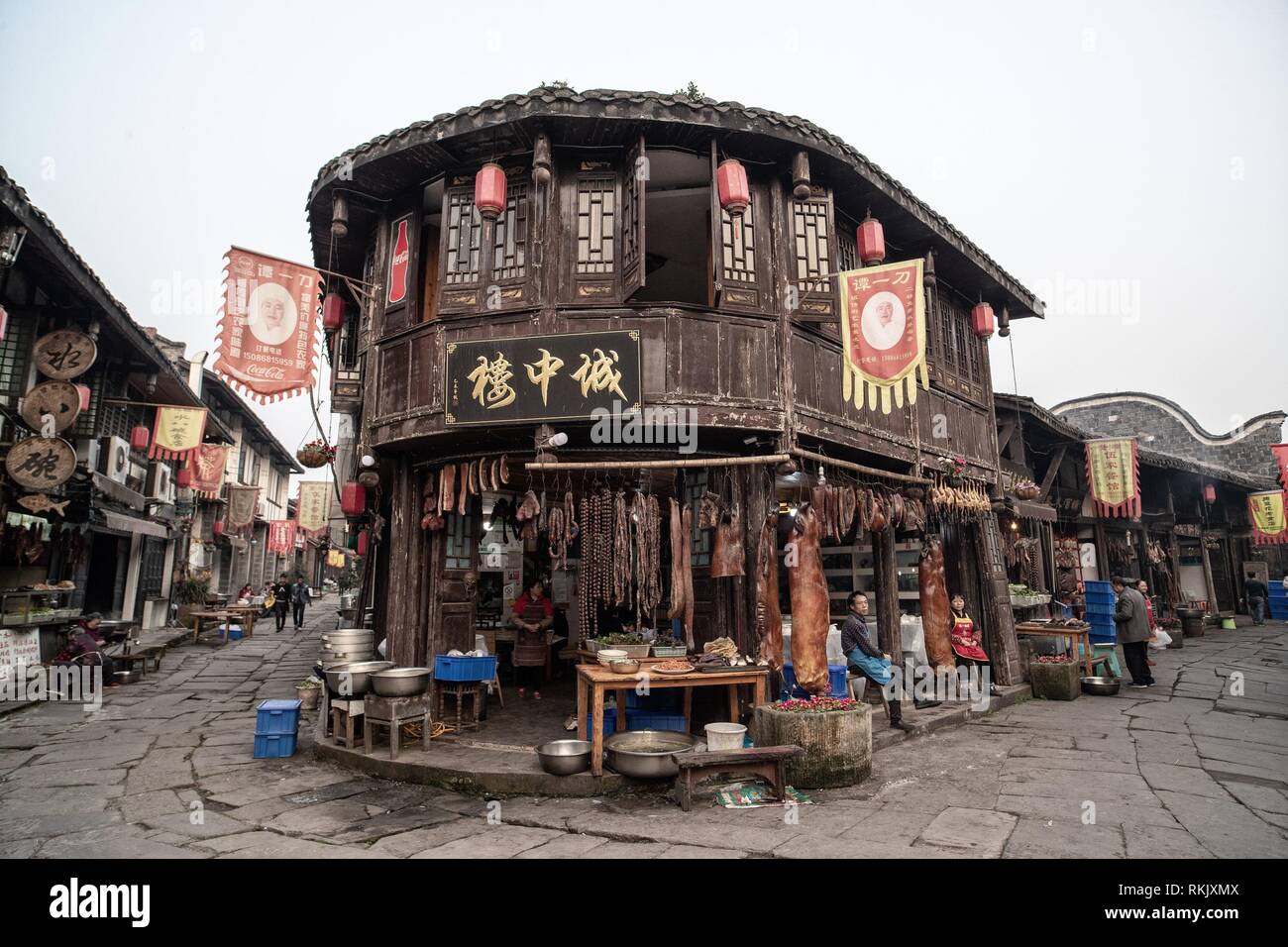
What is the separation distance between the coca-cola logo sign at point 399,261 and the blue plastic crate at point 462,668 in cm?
557

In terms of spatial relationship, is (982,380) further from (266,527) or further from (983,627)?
(266,527)

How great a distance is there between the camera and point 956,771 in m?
7.89

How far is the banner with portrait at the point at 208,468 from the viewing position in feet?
70.5

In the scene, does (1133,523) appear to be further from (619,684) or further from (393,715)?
(393,715)

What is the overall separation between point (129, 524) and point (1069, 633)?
22600mm

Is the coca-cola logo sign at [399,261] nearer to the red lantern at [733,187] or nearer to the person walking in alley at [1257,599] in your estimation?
the red lantern at [733,187]

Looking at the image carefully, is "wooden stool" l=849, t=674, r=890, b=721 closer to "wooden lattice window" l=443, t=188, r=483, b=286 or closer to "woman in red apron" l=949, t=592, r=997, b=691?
"woman in red apron" l=949, t=592, r=997, b=691

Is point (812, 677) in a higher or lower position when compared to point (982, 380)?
lower

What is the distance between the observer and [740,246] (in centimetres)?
967

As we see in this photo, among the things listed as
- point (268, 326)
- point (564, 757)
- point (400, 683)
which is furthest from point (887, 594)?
point (268, 326)

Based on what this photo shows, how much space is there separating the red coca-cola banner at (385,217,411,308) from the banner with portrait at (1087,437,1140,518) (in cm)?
1953

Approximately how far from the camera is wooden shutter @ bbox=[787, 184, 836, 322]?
382 inches
